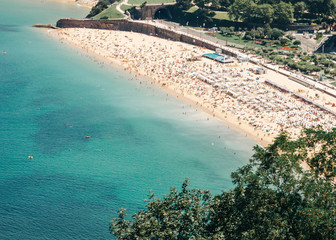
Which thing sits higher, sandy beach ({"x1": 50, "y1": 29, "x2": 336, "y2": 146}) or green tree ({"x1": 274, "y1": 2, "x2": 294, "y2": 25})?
green tree ({"x1": 274, "y1": 2, "x2": 294, "y2": 25})

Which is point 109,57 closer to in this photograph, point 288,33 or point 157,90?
point 157,90

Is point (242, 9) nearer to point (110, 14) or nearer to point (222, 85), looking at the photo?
point (110, 14)

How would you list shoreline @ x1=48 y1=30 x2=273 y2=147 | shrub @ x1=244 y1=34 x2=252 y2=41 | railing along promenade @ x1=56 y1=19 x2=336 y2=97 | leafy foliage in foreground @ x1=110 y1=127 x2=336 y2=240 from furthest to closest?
shrub @ x1=244 y1=34 x2=252 y2=41
railing along promenade @ x1=56 y1=19 x2=336 y2=97
shoreline @ x1=48 y1=30 x2=273 y2=147
leafy foliage in foreground @ x1=110 y1=127 x2=336 y2=240

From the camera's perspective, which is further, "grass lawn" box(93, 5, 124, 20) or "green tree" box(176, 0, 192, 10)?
"green tree" box(176, 0, 192, 10)

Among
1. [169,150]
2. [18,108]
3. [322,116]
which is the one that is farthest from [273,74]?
Answer: [18,108]

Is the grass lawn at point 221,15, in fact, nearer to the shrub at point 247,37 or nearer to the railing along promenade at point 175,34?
the railing along promenade at point 175,34

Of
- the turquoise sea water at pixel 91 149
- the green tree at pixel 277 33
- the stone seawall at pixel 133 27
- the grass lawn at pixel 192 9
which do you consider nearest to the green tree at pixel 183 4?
the grass lawn at pixel 192 9

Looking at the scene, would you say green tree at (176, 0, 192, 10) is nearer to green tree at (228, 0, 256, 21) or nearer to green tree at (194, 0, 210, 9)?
green tree at (194, 0, 210, 9)

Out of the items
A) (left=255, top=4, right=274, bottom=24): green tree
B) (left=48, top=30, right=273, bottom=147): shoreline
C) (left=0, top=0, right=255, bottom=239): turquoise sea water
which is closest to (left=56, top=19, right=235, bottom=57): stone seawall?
(left=255, top=4, right=274, bottom=24): green tree
